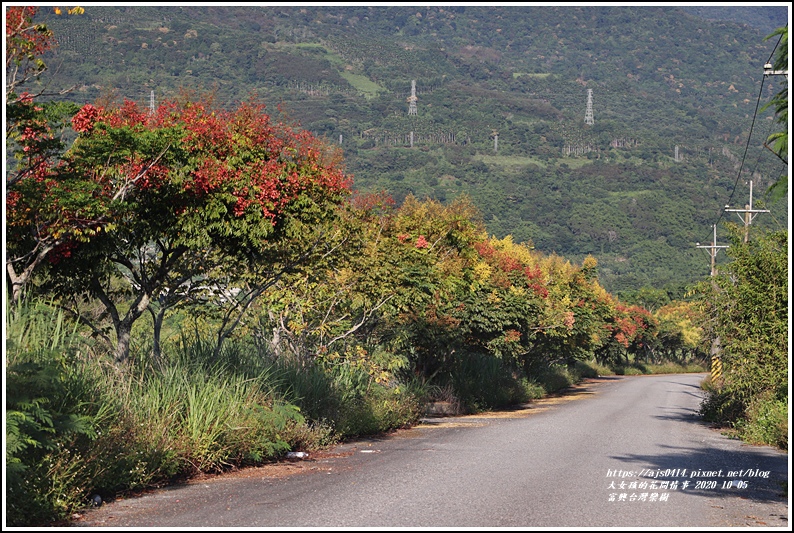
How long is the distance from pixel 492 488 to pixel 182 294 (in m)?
6.59

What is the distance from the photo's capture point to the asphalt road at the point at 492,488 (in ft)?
31.3

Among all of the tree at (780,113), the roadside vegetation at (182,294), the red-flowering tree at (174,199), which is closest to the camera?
the tree at (780,113)

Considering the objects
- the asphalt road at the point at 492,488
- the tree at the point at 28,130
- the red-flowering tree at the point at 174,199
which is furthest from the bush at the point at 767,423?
the tree at the point at 28,130

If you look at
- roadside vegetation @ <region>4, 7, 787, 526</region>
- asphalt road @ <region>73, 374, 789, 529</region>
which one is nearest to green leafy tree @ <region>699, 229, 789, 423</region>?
roadside vegetation @ <region>4, 7, 787, 526</region>

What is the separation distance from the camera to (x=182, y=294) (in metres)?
15.6

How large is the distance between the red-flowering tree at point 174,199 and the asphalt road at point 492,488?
3574mm

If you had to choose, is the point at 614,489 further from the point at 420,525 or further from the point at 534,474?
the point at 420,525

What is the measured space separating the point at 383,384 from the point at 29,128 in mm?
12836

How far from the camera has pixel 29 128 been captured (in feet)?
37.6

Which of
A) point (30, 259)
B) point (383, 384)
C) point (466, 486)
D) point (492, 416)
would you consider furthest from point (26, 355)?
point (492, 416)

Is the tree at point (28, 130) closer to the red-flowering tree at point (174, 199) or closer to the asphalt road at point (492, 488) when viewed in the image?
the red-flowering tree at point (174, 199)

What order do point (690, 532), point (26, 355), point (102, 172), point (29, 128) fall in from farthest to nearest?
point (102, 172) < point (29, 128) < point (26, 355) < point (690, 532)

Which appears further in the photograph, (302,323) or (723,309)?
(723,309)

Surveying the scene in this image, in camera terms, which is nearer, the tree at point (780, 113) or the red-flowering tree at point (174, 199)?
the tree at point (780, 113)
